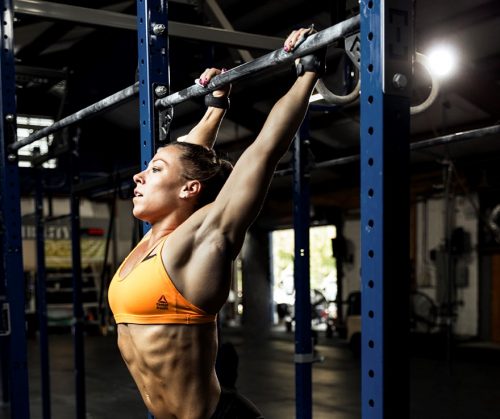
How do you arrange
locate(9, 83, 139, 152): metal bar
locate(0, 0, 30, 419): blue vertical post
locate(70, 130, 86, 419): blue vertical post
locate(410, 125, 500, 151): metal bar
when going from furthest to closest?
locate(70, 130, 86, 419): blue vertical post → locate(0, 0, 30, 419): blue vertical post → locate(410, 125, 500, 151): metal bar → locate(9, 83, 139, 152): metal bar

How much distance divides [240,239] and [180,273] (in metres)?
0.16

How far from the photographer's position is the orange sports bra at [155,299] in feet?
5.00

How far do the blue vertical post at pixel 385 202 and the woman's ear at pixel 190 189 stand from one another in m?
0.59

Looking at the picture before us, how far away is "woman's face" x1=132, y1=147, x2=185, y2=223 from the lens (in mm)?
1666

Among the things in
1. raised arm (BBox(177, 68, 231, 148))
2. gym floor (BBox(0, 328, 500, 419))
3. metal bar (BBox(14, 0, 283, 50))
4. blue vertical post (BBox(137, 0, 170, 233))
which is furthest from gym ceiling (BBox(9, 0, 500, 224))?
gym floor (BBox(0, 328, 500, 419))

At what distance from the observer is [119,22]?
3.25m

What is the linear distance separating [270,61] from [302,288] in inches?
82.5

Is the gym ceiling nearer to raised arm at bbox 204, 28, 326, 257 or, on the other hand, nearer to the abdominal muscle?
raised arm at bbox 204, 28, 326, 257

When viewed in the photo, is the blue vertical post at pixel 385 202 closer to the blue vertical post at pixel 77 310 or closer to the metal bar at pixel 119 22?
the metal bar at pixel 119 22

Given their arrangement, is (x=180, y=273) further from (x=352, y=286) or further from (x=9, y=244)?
(x=352, y=286)

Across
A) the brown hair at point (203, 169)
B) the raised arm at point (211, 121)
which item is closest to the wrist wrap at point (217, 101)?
the raised arm at point (211, 121)

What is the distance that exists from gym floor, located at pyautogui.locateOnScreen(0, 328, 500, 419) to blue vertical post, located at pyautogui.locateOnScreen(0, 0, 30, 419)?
2996 mm

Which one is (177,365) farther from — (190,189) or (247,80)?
(247,80)

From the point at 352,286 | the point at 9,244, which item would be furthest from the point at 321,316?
the point at 9,244
